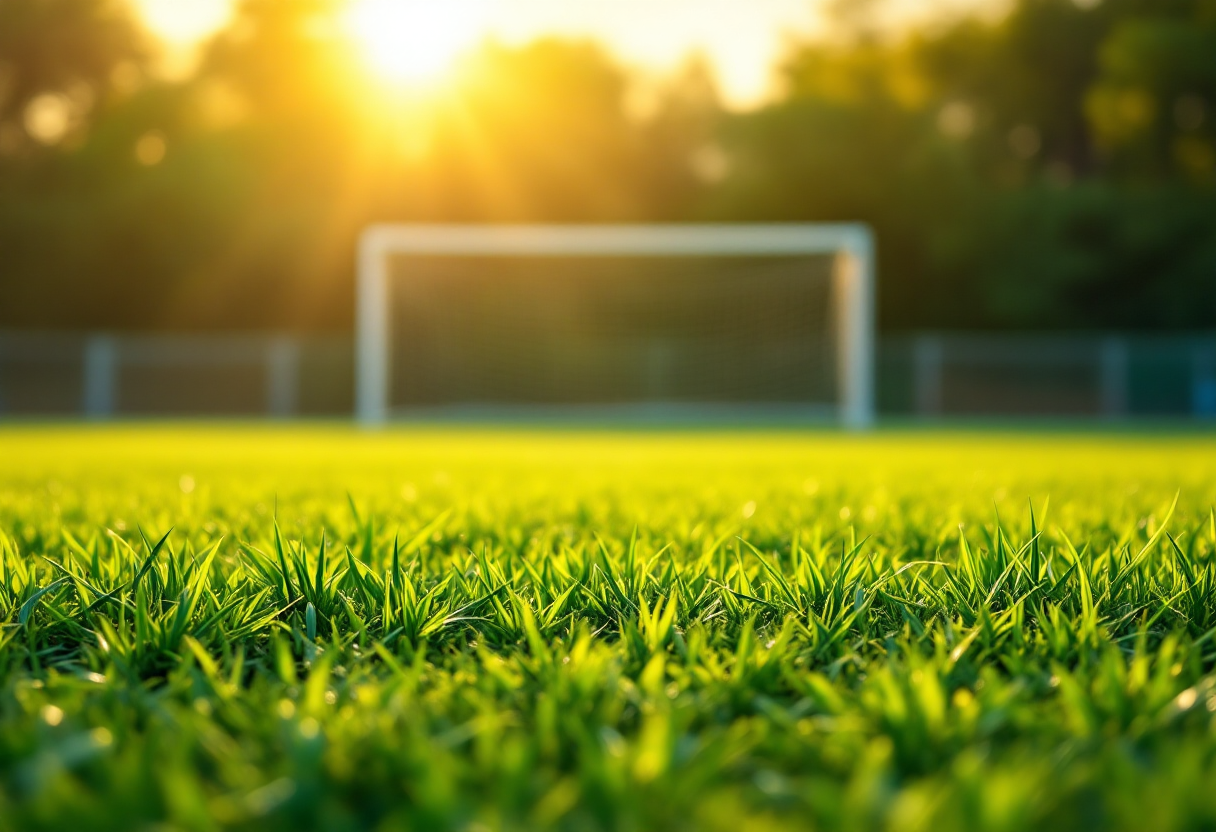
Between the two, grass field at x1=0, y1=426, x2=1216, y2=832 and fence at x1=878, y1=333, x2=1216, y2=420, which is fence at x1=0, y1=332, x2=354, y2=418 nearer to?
fence at x1=878, y1=333, x2=1216, y2=420

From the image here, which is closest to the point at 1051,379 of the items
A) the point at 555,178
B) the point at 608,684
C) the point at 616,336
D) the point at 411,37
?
the point at 616,336

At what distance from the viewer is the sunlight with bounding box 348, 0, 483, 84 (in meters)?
27.0

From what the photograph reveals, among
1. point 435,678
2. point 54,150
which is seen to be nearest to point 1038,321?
point 54,150

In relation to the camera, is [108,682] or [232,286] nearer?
[108,682]

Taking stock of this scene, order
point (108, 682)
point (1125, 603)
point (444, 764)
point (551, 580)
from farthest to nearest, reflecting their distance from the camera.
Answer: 1. point (551, 580)
2. point (1125, 603)
3. point (108, 682)
4. point (444, 764)

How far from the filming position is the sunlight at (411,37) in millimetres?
27047

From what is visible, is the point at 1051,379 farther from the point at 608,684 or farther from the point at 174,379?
the point at 608,684

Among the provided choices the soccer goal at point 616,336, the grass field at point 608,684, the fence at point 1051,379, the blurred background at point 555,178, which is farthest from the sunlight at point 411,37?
the grass field at point 608,684

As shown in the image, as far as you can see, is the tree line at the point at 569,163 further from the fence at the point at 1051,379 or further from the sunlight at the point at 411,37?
the fence at the point at 1051,379

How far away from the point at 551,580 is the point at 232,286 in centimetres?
2780

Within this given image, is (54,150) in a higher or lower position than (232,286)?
higher

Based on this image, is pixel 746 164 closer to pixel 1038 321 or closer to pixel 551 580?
pixel 1038 321

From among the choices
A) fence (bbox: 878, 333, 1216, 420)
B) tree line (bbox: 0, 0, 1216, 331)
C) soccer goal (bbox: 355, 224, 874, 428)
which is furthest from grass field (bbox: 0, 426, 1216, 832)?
tree line (bbox: 0, 0, 1216, 331)

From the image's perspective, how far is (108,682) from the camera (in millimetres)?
1501
